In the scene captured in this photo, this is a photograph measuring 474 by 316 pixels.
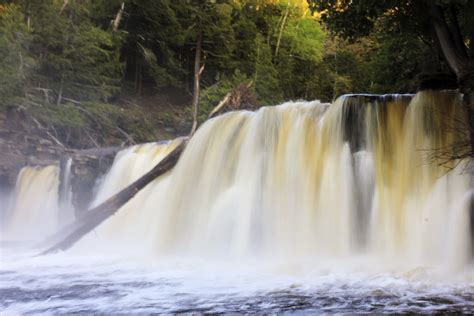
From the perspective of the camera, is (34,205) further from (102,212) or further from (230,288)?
(230,288)

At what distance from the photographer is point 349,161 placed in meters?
8.32

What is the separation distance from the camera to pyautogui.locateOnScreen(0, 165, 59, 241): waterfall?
1552cm

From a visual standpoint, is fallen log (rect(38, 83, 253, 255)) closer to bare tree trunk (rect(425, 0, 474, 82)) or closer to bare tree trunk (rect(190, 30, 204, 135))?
bare tree trunk (rect(425, 0, 474, 82))

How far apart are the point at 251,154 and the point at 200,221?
5.22 feet

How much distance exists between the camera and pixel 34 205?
16.2 metres

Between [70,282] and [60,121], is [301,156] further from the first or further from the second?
[60,121]

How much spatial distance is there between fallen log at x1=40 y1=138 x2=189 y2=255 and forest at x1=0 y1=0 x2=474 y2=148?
2836 millimetres

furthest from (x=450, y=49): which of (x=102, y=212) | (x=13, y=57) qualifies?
(x=13, y=57)

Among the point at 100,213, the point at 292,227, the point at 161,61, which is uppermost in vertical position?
the point at 161,61

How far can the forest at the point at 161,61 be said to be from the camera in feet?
64.0

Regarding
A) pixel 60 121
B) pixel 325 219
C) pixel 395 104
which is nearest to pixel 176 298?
pixel 325 219

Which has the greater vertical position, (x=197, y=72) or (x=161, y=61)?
(x=161, y=61)

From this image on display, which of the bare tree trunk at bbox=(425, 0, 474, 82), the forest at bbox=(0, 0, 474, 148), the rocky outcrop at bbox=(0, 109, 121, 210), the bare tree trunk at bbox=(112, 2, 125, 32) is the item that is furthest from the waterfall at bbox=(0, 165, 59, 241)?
the bare tree trunk at bbox=(425, 0, 474, 82)

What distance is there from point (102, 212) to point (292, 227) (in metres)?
3.92
